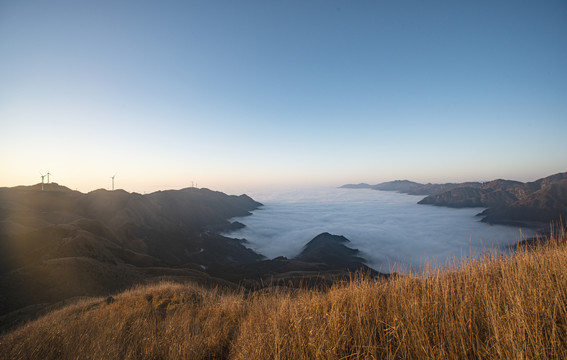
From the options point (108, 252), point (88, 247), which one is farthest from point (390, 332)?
point (108, 252)

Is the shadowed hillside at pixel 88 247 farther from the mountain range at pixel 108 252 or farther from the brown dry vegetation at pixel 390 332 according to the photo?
the brown dry vegetation at pixel 390 332

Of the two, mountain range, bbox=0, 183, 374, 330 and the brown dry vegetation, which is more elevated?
the brown dry vegetation

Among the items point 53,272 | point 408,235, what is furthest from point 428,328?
point 408,235

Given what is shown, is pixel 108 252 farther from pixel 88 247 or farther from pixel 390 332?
pixel 390 332

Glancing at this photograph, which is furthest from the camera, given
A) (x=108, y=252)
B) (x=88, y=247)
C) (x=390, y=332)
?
(x=108, y=252)

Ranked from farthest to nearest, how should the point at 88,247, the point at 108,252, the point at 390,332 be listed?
the point at 108,252 < the point at 88,247 < the point at 390,332

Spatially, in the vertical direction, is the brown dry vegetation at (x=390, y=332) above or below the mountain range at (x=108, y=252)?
above

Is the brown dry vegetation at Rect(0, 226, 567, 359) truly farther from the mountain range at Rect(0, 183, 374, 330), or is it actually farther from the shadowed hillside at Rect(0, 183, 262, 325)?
the shadowed hillside at Rect(0, 183, 262, 325)

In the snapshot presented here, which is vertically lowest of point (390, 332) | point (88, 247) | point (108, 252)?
point (108, 252)

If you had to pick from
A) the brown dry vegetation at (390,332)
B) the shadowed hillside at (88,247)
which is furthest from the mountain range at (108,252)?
the brown dry vegetation at (390,332)

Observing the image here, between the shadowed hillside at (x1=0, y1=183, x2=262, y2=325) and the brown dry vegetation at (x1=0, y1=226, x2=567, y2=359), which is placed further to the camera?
the shadowed hillside at (x1=0, y1=183, x2=262, y2=325)

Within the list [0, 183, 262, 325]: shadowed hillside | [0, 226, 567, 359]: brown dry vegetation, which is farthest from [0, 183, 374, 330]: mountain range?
[0, 226, 567, 359]: brown dry vegetation

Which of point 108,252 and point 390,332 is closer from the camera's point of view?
point 390,332

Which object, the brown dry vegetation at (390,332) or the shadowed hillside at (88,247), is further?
the shadowed hillside at (88,247)
